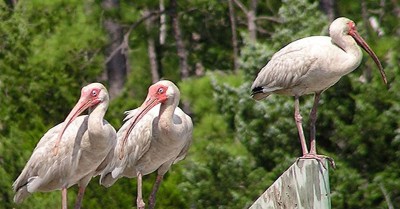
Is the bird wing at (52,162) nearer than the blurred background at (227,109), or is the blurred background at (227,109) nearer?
the bird wing at (52,162)

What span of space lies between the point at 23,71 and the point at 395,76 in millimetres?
9142

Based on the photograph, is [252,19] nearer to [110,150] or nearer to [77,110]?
[110,150]

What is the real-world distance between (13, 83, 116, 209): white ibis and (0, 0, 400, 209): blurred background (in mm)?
6549

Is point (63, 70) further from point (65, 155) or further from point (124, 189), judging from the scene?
point (65, 155)

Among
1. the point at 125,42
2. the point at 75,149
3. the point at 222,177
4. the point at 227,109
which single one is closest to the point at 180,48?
the point at 125,42

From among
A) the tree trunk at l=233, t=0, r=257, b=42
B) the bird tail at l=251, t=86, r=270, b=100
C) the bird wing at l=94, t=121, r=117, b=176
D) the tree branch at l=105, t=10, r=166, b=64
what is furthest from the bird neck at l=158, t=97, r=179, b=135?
the tree branch at l=105, t=10, r=166, b=64

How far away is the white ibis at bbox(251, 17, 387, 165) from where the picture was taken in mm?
15516

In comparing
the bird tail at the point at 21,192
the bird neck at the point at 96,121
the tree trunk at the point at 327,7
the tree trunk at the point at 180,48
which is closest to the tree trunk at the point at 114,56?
the tree trunk at the point at 180,48

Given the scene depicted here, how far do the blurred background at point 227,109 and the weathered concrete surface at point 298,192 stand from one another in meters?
10.1

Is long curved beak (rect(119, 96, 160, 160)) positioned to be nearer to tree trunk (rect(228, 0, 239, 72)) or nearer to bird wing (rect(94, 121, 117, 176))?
bird wing (rect(94, 121, 117, 176))

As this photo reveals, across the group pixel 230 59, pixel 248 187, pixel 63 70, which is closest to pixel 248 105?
pixel 248 187

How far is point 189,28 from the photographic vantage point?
36531 millimetres

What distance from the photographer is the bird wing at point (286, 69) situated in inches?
617

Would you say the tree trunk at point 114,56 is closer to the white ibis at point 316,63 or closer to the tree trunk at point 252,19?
the tree trunk at point 252,19
